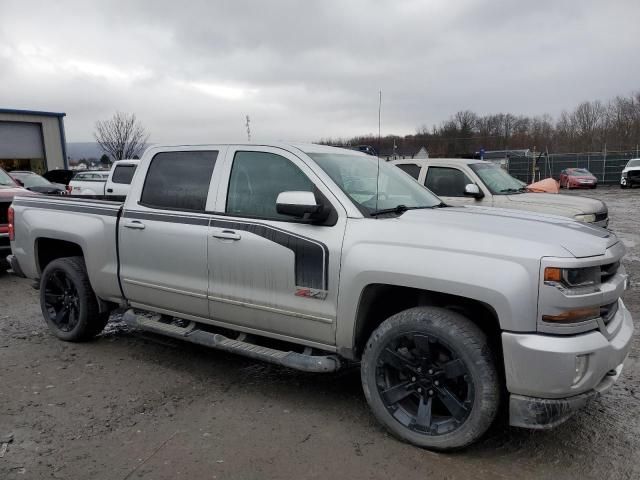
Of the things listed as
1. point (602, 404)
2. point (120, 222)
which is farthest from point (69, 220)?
point (602, 404)

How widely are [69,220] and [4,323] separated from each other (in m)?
1.88

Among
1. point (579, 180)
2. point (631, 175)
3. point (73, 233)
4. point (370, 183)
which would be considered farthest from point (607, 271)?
point (579, 180)

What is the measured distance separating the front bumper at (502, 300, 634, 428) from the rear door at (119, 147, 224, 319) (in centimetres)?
231

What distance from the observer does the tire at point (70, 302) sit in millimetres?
5109

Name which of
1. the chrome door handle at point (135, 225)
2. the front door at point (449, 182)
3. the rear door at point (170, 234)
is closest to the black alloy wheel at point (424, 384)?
the rear door at point (170, 234)

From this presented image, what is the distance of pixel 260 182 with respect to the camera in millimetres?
4031

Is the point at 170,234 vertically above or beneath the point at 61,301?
above

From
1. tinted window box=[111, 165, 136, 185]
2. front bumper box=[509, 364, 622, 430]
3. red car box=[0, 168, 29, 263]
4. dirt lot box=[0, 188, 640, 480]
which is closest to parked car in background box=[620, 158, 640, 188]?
tinted window box=[111, 165, 136, 185]

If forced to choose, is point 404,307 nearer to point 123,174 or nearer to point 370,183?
point 370,183

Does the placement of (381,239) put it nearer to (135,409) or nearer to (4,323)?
(135,409)

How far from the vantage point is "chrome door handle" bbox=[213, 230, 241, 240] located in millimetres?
3896

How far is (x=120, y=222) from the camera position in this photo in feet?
15.3

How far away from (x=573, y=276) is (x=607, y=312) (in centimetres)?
48

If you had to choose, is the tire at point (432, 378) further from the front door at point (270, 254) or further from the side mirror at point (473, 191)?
the side mirror at point (473, 191)
